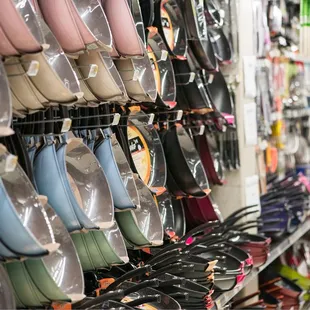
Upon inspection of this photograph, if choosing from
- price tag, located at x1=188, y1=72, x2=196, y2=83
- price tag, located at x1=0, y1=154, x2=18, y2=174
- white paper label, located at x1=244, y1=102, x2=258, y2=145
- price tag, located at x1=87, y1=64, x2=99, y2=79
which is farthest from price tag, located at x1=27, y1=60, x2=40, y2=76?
white paper label, located at x1=244, y1=102, x2=258, y2=145

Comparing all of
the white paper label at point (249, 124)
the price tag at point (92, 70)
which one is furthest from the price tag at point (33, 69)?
the white paper label at point (249, 124)

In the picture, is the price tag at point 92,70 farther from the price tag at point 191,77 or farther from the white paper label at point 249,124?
the white paper label at point 249,124

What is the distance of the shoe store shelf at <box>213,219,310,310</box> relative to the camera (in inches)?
111

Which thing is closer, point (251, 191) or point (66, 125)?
point (66, 125)

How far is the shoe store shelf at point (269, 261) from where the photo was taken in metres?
2.82

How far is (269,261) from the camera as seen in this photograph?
142 inches

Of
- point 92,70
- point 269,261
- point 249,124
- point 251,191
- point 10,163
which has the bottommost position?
point 269,261

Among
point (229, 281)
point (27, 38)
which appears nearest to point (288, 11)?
point (229, 281)

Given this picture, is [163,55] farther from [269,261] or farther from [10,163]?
[269,261]

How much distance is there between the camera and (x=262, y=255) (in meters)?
3.32

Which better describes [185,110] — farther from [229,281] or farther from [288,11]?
[288,11]

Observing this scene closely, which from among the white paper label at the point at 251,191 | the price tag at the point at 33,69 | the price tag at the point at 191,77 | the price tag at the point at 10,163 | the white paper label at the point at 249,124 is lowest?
the white paper label at the point at 251,191

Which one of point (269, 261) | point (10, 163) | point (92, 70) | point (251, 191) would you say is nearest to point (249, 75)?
point (251, 191)

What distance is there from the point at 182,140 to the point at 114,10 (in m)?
0.97
